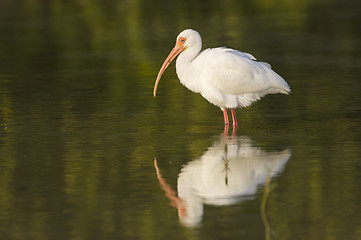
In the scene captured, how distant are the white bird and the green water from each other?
1.25 ft

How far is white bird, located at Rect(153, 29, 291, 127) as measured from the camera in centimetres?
1230

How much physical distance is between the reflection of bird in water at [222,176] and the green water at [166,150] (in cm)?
2

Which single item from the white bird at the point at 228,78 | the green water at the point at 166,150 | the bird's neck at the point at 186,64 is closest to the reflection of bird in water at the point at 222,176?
the green water at the point at 166,150

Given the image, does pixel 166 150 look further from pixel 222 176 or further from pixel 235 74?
pixel 235 74

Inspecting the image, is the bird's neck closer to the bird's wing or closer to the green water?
the bird's wing

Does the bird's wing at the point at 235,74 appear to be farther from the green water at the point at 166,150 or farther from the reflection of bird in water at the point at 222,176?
the reflection of bird in water at the point at 222,176

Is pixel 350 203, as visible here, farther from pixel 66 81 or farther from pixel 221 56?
pixel 66 81

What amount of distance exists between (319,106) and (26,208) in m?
6.69

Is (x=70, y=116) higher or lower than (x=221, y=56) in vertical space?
lower

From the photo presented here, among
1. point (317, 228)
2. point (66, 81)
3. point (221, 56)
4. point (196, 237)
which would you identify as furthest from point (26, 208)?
point (66, 81)

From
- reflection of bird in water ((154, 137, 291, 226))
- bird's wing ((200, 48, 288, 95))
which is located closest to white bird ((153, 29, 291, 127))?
bird's wing ((200, 48, 288, 95))

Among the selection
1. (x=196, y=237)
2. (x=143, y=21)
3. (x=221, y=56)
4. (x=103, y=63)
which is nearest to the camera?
(x=196, y=237)

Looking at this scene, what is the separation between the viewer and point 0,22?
101 feet

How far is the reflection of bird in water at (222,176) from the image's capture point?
8.04 m
